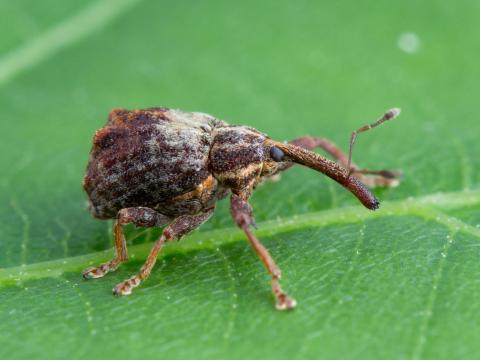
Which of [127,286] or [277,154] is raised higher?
[277,154]

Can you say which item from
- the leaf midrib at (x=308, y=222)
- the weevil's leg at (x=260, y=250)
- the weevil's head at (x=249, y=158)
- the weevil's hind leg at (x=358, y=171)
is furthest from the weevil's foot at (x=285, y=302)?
the weevil's hind leg at (x=358, y=171)

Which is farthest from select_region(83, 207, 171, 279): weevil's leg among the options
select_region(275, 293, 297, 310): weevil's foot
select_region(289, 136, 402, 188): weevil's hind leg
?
select_region(289, 136, 402, 188): weevil's hind leg

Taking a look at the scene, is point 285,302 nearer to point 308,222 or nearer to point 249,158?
point 308,222

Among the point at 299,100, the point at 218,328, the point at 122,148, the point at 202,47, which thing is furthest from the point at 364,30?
the point at 218,328

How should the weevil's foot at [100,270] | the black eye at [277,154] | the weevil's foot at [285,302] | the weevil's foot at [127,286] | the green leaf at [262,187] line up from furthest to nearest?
the black eye at [277,154]
the weevil's foot at [100,270]
the weevil's foot at [127,286]
the weevil's foot at [285,302]
the green leaf at [262,187]

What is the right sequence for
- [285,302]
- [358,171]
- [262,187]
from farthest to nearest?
[262,187] → [358,171] → [285,302]

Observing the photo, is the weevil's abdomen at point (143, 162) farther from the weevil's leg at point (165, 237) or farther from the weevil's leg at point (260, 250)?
the weevil's leg at point (260, 250)

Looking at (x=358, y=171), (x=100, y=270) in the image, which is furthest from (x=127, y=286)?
(x=358, y=171)

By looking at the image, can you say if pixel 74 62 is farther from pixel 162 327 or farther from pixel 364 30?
pixel 162 327
